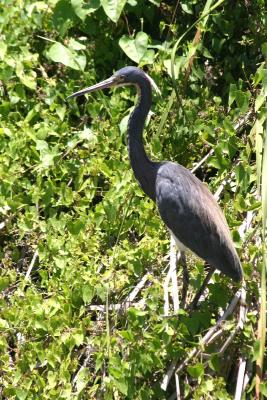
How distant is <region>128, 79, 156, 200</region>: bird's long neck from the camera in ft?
15.5

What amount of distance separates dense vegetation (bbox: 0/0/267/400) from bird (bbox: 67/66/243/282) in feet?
0.31

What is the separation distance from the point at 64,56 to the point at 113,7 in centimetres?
36

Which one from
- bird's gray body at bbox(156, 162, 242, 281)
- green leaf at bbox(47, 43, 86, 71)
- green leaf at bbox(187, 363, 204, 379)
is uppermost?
green leaf at bbox(47, 43, 86, 71)

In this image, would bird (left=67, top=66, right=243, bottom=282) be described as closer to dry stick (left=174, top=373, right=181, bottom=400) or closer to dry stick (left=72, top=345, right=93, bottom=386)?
dry stick (left=174, top=373, right=181, bottom=400)

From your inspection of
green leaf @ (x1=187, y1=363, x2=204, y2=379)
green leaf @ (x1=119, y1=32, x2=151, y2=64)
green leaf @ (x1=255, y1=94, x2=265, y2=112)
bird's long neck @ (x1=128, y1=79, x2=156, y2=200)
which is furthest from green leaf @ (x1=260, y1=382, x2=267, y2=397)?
green leaf @ (x1=119, y1=32, x2=151, y2=64)

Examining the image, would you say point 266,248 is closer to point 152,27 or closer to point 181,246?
point 181,246

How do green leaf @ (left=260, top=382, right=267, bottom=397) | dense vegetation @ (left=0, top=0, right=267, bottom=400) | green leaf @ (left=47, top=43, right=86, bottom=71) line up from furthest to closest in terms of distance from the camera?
→ 1. green leaf @ (left=47, top=43, right=86, bottom=71)
2. dense vegetation @ (left=0, top=0, right=267, bottom=400)
3. green leaf @ (left=260, top=382, right=267, bottom=397)

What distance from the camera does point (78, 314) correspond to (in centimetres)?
455

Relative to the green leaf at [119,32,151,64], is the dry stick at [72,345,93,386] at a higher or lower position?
lower

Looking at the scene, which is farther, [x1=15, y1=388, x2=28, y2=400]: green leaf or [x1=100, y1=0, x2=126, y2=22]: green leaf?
[x1=100, y1=0, x2=126, y2=22]: green leaf

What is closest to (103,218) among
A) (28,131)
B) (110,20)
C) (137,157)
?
(137,157)

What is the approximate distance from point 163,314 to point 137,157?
0.80 metres

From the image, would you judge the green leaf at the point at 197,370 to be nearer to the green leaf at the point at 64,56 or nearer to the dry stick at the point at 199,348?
the dry stick at the point at 199,348

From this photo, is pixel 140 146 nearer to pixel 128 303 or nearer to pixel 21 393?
pixel 128 303
